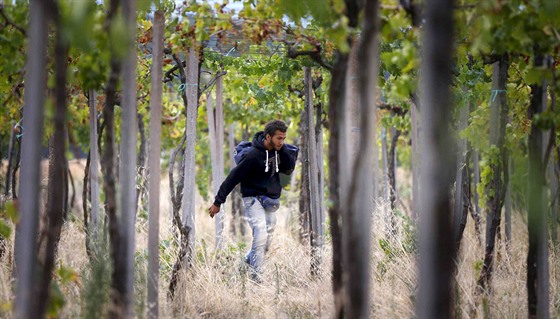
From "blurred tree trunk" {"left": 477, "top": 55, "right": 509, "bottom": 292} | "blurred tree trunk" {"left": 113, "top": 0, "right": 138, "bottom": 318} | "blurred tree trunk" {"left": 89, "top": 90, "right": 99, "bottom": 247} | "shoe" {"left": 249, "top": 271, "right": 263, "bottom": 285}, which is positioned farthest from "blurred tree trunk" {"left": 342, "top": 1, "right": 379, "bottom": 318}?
"shoe" {"left": 249, "top": 271, "right": 263, "bottom": 285}

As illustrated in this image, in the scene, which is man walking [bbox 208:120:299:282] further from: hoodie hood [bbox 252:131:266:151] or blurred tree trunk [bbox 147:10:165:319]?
blurred tree trunk [bbox 147:10:165:319]

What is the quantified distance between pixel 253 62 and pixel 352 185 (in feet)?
12.3

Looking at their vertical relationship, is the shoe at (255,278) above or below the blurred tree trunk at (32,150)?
below

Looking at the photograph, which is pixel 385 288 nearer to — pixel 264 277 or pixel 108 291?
pixel 264 277

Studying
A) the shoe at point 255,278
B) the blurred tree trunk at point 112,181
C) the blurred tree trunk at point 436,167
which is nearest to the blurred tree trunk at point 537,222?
the blurred tree trunk at point 436,167

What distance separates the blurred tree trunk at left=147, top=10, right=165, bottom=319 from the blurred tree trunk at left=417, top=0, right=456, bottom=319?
6.19 feet

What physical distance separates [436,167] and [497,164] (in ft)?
7.81

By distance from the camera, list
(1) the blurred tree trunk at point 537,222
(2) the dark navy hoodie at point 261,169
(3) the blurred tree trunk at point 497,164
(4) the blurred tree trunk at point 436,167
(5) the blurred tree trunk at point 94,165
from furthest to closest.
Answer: (2) the dark navy hoodie at point 261,169
(5) the blurred tree trunk at point 94,165
(3) the blurred tree trunk at point 497,164
(1) the blurred tree trunk at point 537,222
(4) the blurred tree trunk at point 436,167

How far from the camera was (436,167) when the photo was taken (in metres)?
3.33

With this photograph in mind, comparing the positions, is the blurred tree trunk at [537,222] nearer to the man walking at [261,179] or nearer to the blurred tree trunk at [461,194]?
the blurred tree trunk at [461,194]

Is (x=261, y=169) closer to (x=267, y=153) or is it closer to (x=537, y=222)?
(x=267, y=153)

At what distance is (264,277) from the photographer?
285 inches

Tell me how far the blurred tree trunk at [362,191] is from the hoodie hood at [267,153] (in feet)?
12.9

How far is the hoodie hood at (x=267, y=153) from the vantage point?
7738 millimetres
